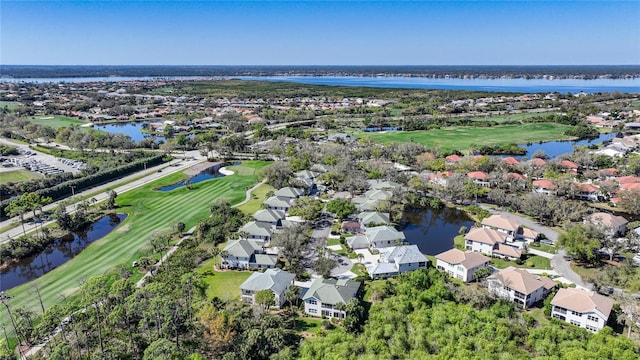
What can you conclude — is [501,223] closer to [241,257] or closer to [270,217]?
[270,217]

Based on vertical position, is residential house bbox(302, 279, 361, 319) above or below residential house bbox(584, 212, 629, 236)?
below

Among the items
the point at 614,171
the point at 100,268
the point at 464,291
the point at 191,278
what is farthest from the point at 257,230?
the point at 614,171

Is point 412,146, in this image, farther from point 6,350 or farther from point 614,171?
point 6,350

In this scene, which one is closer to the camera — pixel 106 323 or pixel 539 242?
pixel 106 323

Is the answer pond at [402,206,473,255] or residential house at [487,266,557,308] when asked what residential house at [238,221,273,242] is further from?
residential house at [487,266,557,308]

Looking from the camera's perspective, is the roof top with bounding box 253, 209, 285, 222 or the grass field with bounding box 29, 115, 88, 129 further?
the grass field with bounding box 29, 115, 88, 129

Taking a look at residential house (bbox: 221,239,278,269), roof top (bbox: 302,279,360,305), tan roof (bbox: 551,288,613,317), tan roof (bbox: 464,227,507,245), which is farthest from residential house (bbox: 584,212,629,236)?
residential house (bbox: 221,239,278,269)

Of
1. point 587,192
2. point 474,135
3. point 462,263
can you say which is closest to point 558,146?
point 474,135
